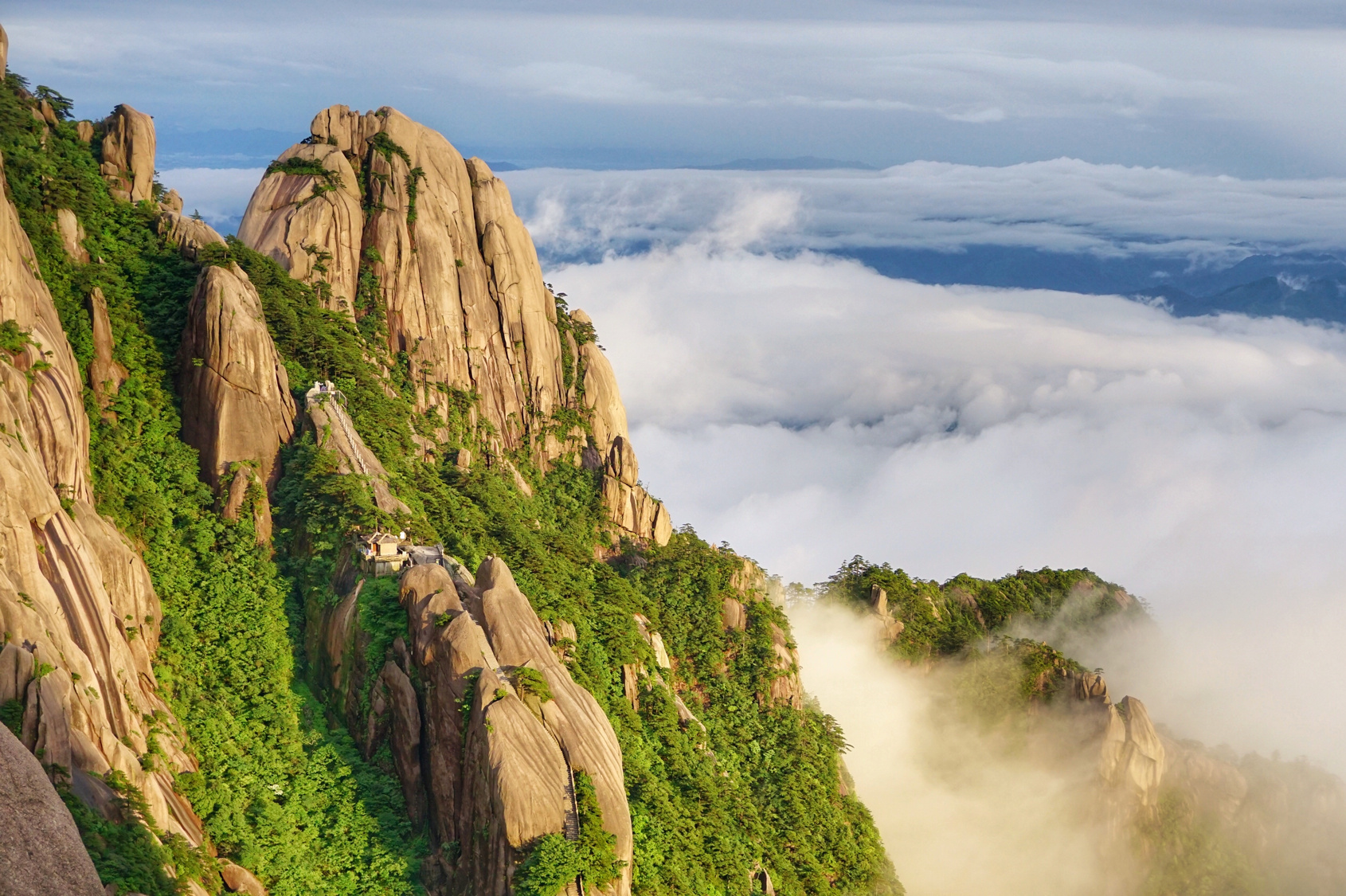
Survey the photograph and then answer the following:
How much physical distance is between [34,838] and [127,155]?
1771 inches

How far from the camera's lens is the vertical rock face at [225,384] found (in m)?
52.0

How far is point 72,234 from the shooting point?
5381 cm

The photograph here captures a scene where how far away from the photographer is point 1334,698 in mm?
145875

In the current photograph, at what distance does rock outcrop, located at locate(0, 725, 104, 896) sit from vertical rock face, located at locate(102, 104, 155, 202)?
134ft

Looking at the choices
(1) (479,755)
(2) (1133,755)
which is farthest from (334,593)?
(2) (1133,755)

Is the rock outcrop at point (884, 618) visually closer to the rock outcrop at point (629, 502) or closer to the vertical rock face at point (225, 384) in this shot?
the rock outcrop at point (629, 502)

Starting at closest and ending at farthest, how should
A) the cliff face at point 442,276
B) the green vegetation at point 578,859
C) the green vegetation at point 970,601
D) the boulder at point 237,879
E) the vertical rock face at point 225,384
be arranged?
1. the boulder at point 237,879
2. the green vegetation at point 578,859
3. the vertical rock face at point 225,384
4. the cliff face at point 442,276
5. the green vegetation at point 970,601

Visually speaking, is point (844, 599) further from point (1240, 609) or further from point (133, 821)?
point (1240, 609)

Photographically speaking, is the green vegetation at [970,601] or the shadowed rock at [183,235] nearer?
the shadowed rock at [183,235]

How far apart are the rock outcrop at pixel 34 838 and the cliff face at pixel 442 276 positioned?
4747 centimetres

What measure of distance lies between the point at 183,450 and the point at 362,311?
75.5 ft

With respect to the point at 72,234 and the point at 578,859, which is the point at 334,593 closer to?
the point at 578,859

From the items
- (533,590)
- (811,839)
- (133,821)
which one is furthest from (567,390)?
(133,821)

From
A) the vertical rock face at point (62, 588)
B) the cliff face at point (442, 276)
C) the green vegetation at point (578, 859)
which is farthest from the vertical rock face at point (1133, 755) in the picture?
the vertical rock face at point (62, 588)
